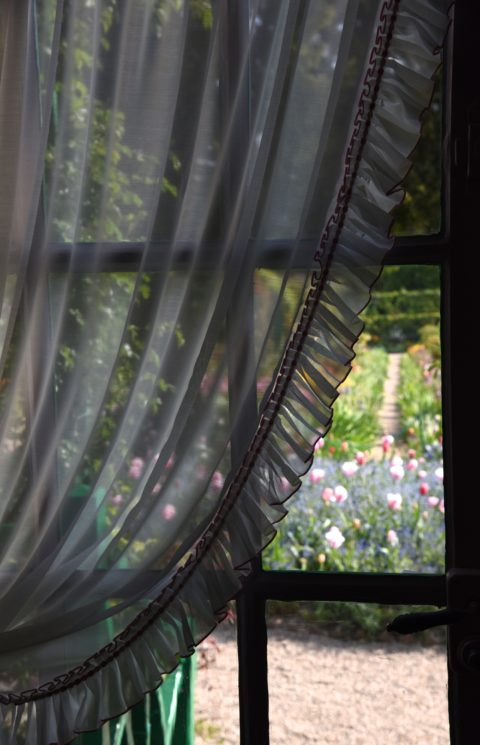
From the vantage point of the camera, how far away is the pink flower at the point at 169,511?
1059 millimetres

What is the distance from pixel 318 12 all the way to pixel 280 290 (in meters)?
0.35

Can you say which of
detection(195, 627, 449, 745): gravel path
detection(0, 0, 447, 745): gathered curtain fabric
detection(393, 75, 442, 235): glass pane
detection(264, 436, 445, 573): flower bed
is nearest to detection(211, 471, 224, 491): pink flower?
detection(0, 0, 447, 745): gathered curtain fabric

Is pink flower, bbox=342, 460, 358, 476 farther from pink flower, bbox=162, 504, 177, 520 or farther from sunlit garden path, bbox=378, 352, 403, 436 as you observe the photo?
pink flower, bbox=162, 504, 177, 520

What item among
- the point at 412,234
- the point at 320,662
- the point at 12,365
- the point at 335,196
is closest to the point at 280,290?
the point at 335,196

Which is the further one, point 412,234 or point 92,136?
point 412,234

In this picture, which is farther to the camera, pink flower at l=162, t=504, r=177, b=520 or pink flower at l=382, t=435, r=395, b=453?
pink flower at l=382, t=435, r=395, b=453

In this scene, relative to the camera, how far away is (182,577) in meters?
1.07

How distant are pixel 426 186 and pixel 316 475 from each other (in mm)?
466

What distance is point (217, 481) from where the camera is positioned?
107 centimetres

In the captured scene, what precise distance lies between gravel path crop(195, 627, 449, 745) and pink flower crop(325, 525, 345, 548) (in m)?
0.15

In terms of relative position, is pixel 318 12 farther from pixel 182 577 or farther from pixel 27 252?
pixel 182 577

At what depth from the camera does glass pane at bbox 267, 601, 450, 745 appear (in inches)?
48.6

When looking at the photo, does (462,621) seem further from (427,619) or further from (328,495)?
(328,495)

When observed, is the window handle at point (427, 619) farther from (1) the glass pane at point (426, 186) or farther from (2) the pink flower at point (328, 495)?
(1) the glass pane at point (426, 186)
